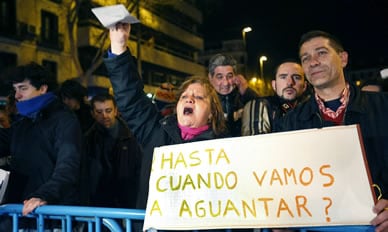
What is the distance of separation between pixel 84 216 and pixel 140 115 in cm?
81

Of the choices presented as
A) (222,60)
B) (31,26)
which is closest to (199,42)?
(31,26)

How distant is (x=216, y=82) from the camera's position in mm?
3896

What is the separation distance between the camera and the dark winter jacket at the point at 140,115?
8.80ft

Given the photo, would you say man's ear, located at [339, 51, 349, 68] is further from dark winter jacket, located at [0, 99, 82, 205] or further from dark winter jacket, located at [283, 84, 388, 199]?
dark winter jacket, located at [0, 99, 82, 205]

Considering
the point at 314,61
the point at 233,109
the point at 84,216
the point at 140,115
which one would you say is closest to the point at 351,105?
the point at 314,61

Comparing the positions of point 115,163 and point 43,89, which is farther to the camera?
point 115,163

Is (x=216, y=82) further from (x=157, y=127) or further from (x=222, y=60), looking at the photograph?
(x=157, y=127)

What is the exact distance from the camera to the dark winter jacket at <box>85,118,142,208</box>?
165 inches

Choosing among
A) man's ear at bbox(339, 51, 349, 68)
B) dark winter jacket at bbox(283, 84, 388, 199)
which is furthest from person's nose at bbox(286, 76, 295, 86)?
dark winter jacket at bbox(283, 84, 388, 199)

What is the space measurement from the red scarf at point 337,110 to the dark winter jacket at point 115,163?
2.39 m

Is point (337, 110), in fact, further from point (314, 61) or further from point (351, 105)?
point (314, 61)

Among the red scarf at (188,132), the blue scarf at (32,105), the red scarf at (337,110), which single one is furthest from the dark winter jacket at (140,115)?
the red scarf at (337,110)

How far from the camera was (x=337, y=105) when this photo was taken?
8.20 feet

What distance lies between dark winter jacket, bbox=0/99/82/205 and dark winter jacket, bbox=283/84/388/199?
1.54 metres
